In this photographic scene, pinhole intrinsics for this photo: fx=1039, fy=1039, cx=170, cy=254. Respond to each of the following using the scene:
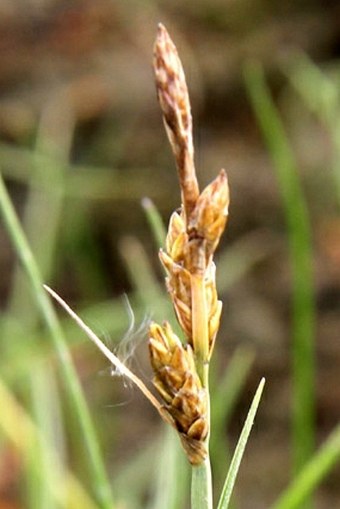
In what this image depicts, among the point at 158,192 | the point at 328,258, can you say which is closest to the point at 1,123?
the point at 158,192

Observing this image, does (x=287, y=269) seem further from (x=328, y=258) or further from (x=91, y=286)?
(x=91, y=286)

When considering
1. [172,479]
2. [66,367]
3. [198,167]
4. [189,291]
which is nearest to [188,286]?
[189,291]

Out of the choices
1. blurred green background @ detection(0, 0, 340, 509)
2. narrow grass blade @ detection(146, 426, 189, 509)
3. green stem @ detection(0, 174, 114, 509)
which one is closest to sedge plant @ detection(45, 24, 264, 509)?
green stem @ detection(0, 174, 114, 509)

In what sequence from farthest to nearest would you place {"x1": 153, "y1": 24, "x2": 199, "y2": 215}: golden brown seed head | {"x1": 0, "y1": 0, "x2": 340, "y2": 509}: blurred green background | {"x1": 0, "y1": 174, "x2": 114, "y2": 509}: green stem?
{"x1": 0, "y1": 0, "x2": 340, "y2": 509}: blurred green background → {"x1": 0, "y1": 174, "x2": 114, "y2": 509}: green stem → {"x1": 153, "y1": 24, "x2": 199, "y2": 215}: golden brown seed head

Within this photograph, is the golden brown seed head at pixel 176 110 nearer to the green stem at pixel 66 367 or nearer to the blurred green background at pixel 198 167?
the green stem at pixel 66 367

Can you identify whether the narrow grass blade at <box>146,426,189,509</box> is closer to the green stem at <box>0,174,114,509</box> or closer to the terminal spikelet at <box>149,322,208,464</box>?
the green stem at <box>0,174,114,509</box>

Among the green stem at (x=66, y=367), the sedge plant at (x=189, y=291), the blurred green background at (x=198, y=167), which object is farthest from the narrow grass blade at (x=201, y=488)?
the blurred green background at (x=198, y=167)
